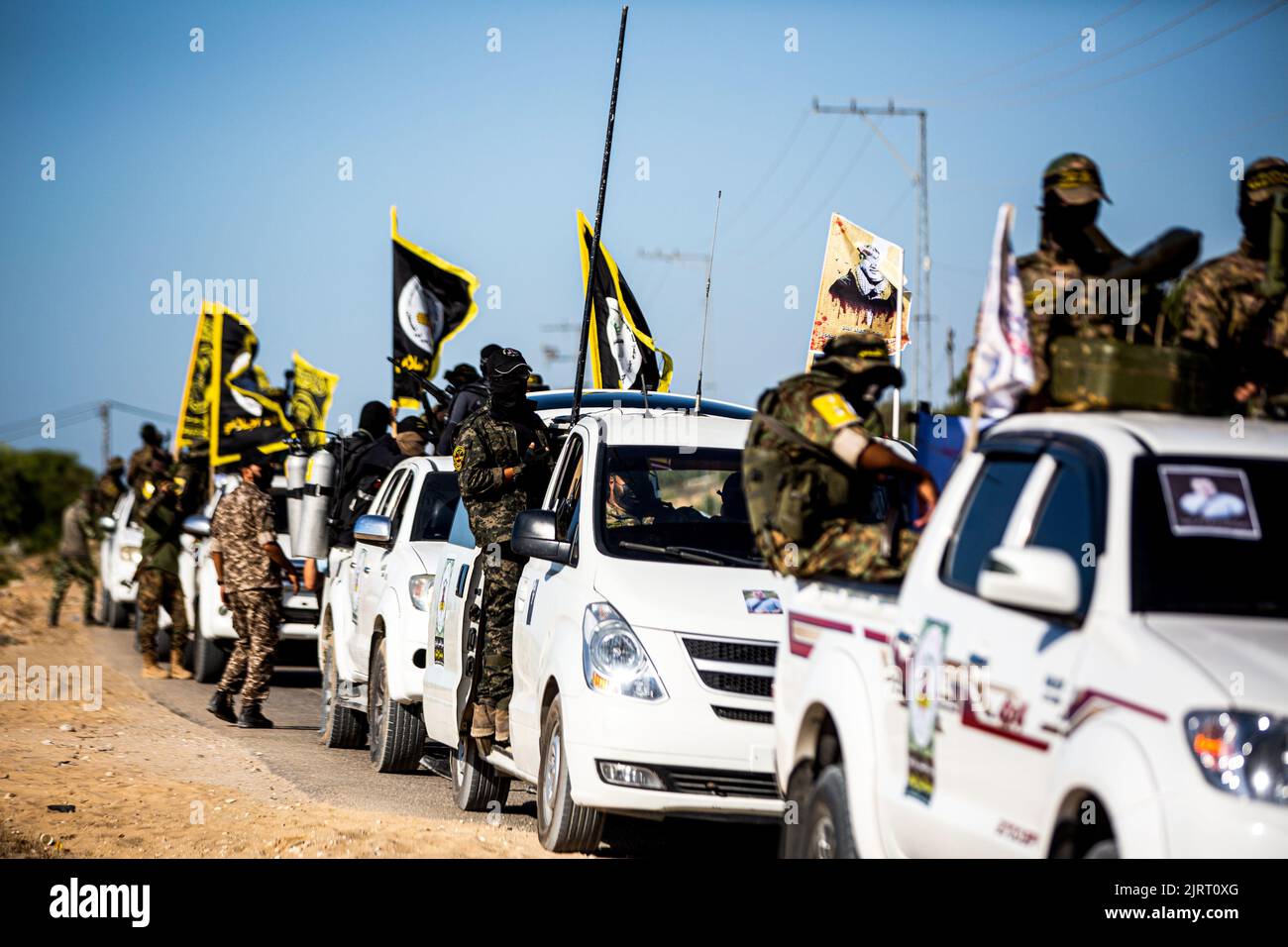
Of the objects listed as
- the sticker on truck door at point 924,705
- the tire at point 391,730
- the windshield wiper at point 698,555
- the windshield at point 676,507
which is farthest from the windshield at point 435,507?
the sticker on truck door at point 924,705

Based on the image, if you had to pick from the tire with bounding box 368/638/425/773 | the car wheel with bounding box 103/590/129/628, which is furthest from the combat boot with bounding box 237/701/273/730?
the car wheel with bounding box 103/590/129/628

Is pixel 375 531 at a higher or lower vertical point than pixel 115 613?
higher

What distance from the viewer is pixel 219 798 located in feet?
34.2

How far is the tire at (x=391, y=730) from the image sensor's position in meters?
12.2

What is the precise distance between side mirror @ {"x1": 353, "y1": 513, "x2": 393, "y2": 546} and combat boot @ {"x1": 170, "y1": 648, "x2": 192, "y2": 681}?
7668 millimetres

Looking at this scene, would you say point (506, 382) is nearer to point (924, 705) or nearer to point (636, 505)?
point (636, 505)

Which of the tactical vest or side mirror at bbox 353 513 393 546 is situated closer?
the tactical vest

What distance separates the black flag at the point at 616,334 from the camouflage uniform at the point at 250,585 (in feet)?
9.94

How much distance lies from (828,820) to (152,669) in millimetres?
14765

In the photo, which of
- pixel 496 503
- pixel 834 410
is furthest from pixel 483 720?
pixel 834 410

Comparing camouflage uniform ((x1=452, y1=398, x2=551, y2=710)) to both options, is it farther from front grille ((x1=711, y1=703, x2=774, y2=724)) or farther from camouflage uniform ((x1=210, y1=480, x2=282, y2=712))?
camouflage uniform ((x1=210, y1=480, x2=282, y2=712))

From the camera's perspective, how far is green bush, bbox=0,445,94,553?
289ft
